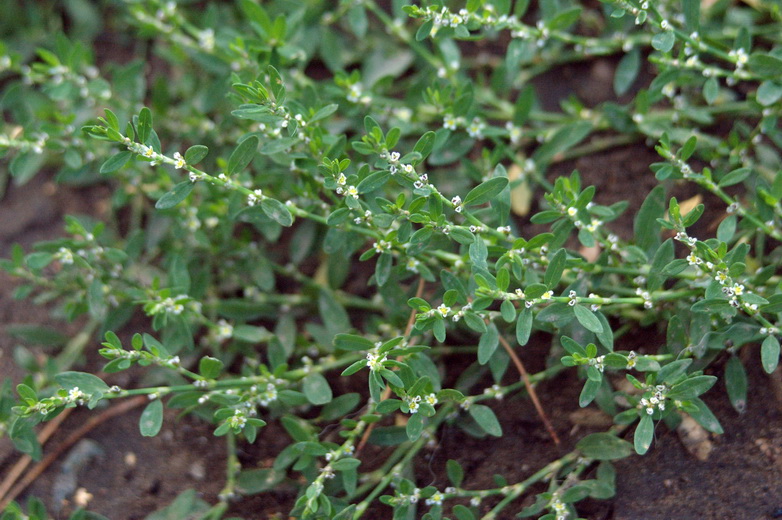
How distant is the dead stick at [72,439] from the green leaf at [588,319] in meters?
1.61

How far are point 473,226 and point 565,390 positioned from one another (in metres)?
0.73

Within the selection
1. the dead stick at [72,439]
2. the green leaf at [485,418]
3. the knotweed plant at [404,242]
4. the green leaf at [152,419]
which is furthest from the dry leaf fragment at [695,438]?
the dead stick at [72,439]

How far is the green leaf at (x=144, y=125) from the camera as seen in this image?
5.93 ft

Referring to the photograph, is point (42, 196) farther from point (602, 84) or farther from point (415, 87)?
point (602, 84)

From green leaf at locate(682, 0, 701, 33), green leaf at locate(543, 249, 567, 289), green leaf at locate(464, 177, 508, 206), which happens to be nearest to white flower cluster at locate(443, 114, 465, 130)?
green leaf at locate(464, 177, 508, 206)

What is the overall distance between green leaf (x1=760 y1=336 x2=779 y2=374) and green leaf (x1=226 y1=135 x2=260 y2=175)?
144 cm

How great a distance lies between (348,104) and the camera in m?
2.38

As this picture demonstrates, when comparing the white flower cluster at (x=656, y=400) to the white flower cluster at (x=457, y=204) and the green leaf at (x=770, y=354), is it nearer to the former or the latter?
the green leaf at (x=770, y=354)

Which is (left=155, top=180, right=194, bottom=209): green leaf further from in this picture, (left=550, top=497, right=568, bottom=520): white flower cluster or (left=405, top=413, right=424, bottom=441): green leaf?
(left=550, top=497, right=568, bottom=520): white flower cluster

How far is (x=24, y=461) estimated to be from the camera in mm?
2559

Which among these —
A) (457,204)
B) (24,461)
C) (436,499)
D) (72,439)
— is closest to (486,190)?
(457,204)

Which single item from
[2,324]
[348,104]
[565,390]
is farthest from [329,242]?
[2,324]

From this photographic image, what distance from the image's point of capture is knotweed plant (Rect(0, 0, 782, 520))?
1.88m

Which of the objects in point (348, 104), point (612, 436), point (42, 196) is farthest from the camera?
point (42, 196)
